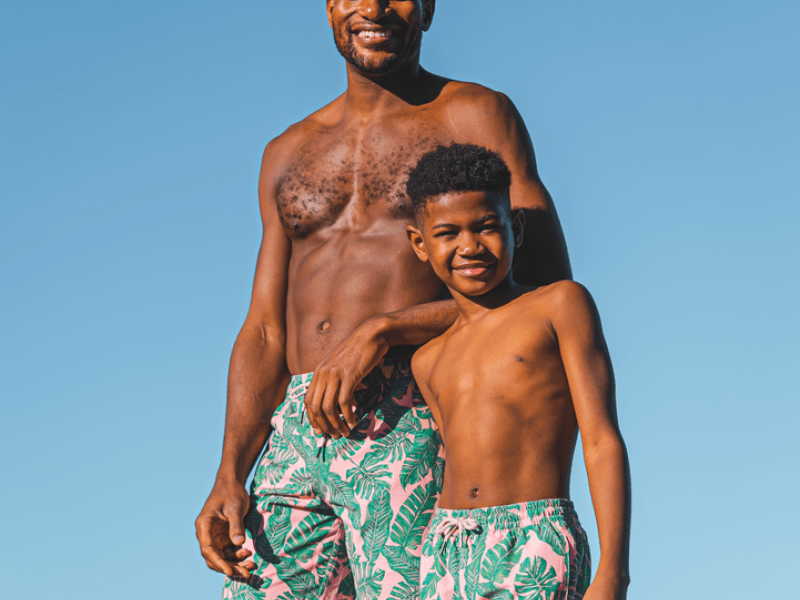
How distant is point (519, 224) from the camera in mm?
3682

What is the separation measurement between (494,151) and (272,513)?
4.69 ft

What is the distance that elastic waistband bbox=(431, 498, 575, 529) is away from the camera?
330 centimetres

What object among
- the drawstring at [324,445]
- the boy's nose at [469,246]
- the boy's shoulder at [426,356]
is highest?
the boy's nose at [469,246]

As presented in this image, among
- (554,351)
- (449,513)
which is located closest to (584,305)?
(554,351)

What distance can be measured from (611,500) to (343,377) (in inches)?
38.8

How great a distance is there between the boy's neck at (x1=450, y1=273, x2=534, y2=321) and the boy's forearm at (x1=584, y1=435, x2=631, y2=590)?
1.87 ft

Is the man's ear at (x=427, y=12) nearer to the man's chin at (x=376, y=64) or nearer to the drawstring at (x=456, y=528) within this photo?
the man's chin at (x=376, y=64)

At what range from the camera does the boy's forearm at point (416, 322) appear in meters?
3.78

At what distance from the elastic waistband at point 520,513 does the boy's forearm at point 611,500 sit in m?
0.16

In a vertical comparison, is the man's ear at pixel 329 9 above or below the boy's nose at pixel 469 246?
above

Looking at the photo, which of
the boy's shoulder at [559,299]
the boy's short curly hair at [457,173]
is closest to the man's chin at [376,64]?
the boy's short curly hair at [457,173]

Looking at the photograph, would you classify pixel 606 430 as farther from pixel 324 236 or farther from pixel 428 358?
pixel 324 236

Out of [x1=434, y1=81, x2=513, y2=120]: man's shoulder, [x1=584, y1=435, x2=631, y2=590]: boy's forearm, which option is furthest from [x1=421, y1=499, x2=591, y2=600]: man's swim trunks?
[x1=434, y1=81, x2=513, y2=120]: man's shoulder

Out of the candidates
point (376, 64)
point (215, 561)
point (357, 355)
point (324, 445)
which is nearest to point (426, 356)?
point (357, 355)
